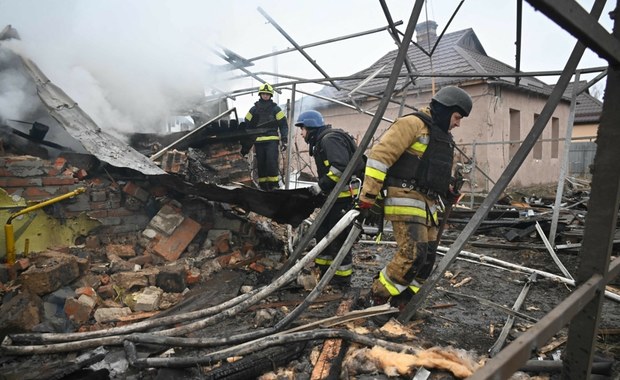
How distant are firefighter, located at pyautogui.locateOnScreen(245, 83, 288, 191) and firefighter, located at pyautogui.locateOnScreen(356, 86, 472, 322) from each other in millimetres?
3129

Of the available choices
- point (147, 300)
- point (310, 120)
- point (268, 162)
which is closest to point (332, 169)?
point (310, 120)

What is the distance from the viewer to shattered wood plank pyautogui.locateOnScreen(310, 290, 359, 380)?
7.41 feet

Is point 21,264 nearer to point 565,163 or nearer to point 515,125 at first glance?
point 565,163

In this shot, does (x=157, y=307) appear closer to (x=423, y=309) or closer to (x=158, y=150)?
(x=423, y=309)

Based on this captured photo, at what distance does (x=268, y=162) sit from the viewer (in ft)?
19.9

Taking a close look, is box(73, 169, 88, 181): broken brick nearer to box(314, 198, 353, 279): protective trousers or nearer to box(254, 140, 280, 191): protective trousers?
box(254, 140, 280, 191): protective trousers

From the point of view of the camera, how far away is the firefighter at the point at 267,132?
6047mm

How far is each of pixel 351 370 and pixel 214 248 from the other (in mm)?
2798

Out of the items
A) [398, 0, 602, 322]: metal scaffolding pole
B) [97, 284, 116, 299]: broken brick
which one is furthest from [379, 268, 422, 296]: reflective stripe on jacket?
[97, 284, 116, 299]: broken brick

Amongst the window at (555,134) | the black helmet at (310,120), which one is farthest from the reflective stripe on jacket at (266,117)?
the window at (555,134)

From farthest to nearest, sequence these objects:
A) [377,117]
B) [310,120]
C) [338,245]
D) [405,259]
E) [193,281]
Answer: [310,120] < [338,245] < [193,281] < [405,259] < [377,117]

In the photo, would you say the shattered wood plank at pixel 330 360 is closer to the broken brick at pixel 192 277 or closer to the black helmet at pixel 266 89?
the broken brick at pixel 192 277

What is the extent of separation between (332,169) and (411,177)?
3.25 feet

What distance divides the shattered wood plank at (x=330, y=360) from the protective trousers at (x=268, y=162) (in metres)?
3.77
